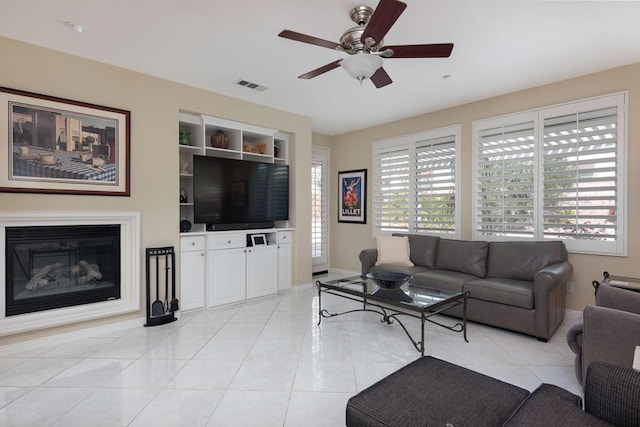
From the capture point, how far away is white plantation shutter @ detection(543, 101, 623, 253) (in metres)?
3.38

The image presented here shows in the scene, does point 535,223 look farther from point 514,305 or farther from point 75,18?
point 75,18

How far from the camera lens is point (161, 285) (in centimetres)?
362

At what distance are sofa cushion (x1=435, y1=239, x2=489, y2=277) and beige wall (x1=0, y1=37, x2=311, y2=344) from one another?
10.1 feet

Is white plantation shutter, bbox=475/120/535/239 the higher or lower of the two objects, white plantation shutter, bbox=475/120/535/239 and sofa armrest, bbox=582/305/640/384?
the higher

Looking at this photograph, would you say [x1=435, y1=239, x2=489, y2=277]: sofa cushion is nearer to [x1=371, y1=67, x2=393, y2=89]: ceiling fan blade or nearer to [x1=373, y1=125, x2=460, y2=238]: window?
[x1=373, y1=125, x2=460, y2=238]: window

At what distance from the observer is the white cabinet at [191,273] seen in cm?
381

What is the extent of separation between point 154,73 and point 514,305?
4.46 m

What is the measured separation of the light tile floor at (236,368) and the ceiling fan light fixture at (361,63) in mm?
2262

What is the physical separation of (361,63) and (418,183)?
305 cm

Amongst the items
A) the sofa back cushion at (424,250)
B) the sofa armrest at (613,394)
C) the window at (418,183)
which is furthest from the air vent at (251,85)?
the sofa armrest at (613,394)

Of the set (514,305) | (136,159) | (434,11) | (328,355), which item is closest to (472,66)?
(434,11)

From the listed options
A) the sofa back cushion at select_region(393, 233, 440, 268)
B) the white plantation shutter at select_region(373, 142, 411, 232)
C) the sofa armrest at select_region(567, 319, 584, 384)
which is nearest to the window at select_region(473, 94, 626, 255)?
the sofa back cushion at select_region(393, 233, 440, 268)

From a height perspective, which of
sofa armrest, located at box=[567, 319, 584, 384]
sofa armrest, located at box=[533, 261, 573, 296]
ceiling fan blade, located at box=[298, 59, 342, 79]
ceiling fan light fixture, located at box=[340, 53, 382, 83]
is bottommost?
sofa armrest, located at box=[567, 319, 584, 384]

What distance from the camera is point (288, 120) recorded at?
4867 mm
